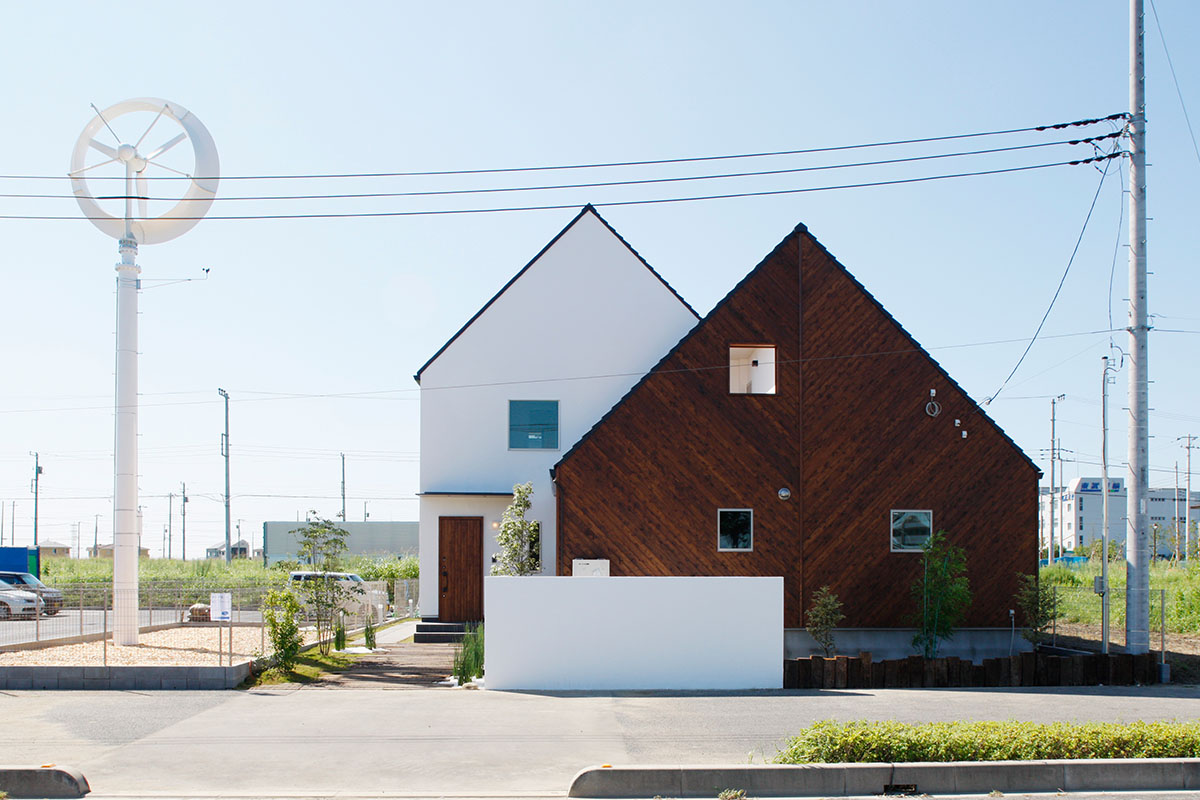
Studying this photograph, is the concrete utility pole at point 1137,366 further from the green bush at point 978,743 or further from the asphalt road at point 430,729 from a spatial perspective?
the green bush at point 978,743

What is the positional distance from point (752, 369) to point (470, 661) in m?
9.12

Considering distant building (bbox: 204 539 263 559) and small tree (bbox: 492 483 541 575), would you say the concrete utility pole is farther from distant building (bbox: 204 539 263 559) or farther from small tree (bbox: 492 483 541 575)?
distant building (bbox: 204 539 263 559)

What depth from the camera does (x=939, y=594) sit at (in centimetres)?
1795

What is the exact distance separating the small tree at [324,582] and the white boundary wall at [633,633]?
575 cm

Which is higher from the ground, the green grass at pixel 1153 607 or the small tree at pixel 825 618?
the small tree at pixel 825 618

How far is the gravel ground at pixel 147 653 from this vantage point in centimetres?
1575

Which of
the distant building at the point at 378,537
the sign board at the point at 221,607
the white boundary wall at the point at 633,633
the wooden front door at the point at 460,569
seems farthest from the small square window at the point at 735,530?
the distant building at the point at 378,537

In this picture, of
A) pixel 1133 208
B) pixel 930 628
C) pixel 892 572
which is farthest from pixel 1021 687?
pixel 1133 208

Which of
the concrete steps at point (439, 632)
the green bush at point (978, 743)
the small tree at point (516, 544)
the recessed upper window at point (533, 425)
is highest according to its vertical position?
the recessed upper window at point (533, 425)

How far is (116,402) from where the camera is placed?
18.5 meters

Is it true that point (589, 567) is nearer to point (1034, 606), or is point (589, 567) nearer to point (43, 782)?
point (1034, 606)

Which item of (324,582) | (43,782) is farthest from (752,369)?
(43,782)

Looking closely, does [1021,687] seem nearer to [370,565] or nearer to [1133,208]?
[1133,208]

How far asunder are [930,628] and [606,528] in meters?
6.41
